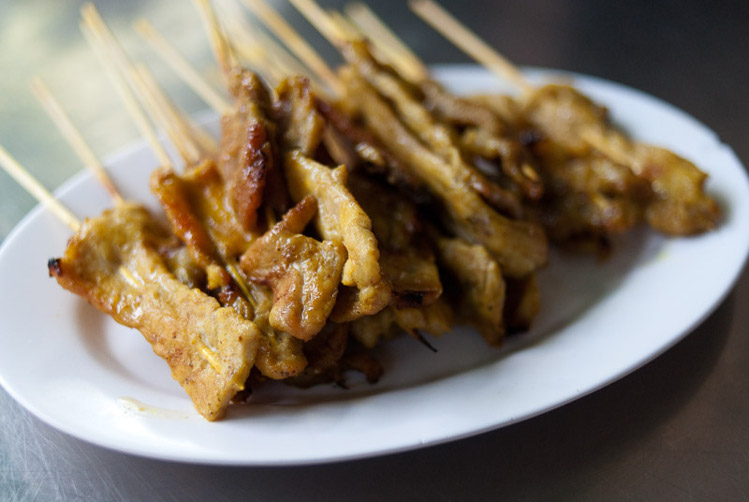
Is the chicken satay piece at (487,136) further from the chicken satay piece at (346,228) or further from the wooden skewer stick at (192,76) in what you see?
the wooden skewer stick at (192,76)

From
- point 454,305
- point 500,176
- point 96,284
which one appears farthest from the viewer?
Result: point 500,176

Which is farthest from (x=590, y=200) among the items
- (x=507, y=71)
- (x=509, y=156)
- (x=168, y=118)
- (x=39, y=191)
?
(x=39, y=191)

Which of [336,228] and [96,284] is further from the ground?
[96,284]

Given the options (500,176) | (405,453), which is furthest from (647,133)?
(405,453)

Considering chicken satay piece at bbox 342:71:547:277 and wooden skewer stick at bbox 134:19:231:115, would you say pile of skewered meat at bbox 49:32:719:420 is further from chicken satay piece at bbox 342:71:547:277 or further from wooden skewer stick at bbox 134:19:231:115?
wooden skewer stick at bbox 134:19:231:115

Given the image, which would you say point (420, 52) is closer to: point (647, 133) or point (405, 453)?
point (647, 133)

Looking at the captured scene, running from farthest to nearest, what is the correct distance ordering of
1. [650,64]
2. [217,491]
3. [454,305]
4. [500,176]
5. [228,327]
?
[650,64], [500,176], [454,305], [217,491], [228,327]

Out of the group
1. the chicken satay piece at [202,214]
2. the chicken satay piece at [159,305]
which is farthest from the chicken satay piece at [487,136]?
the chicken satay piece at [159,305]
